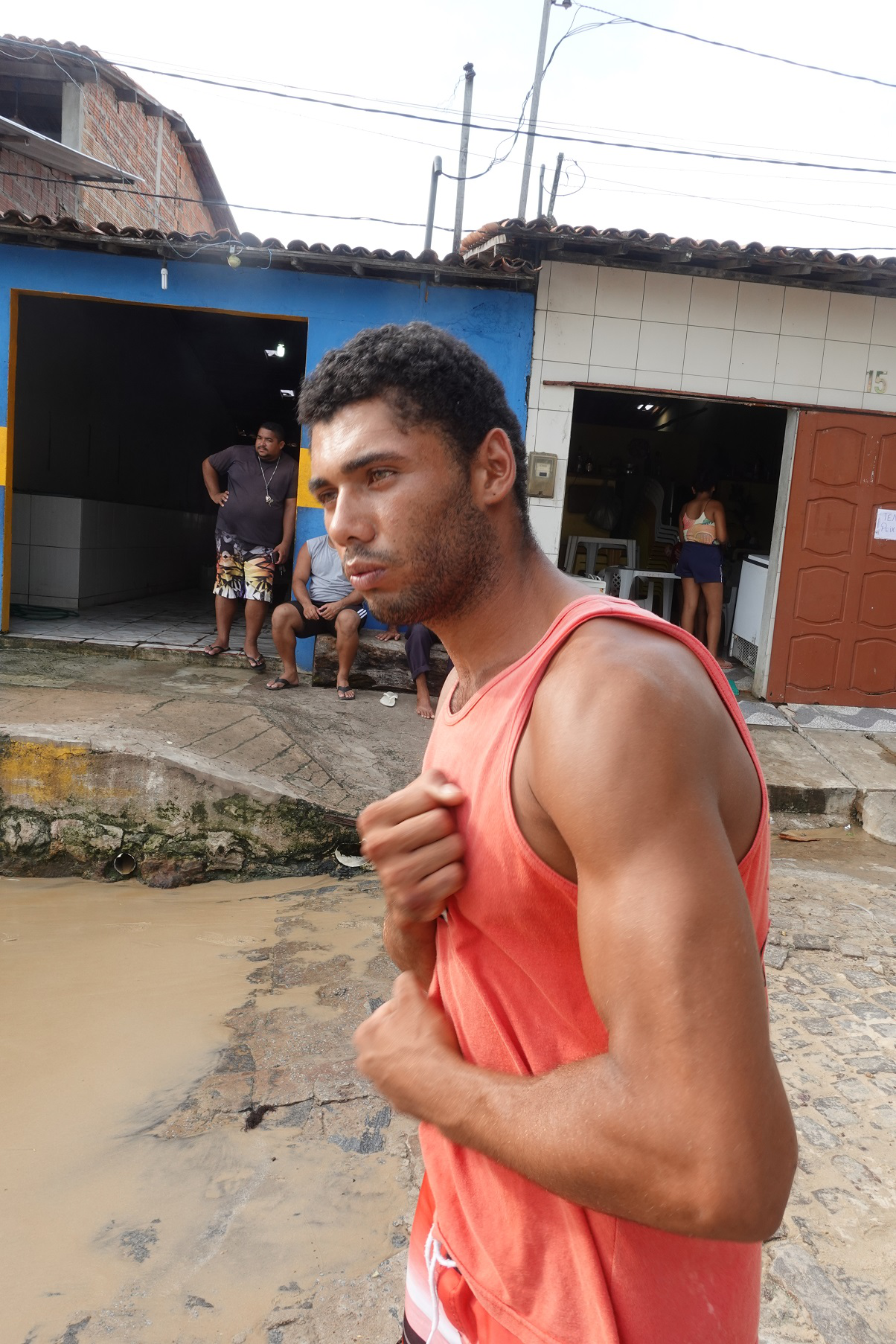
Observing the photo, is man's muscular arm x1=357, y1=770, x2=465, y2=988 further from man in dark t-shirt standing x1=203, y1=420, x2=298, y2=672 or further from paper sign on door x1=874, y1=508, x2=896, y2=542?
paper sign on door x1=874, y1=508, x2=896, y2=542

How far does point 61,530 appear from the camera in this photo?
29.5 ft

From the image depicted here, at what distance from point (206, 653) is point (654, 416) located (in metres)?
7.38

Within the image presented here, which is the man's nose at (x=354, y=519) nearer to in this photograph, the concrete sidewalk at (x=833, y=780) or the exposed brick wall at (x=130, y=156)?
the concrete sidewalk at (x=833, y=780)

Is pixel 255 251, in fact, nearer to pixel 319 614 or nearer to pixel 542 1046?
pixel 319 614

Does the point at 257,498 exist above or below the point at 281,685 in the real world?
above

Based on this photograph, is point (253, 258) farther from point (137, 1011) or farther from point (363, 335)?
point (363, 335)

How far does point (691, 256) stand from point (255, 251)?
10.8 feet

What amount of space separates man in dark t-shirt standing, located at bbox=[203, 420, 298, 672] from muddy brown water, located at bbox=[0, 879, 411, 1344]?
3.15m

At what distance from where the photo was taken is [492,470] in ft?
3.67

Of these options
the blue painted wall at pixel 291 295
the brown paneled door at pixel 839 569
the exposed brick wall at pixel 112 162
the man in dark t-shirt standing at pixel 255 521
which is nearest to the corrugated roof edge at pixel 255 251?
the blue painted wall at pixel 291 295

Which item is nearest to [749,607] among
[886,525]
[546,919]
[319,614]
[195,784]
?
[886,525]

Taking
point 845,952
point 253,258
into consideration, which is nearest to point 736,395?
point 253,258

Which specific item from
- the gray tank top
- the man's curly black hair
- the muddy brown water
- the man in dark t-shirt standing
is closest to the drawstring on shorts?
the man's curly black hair

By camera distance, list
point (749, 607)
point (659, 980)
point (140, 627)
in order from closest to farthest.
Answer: point (659, 980) < point (749, 607) < point (140, 627)
